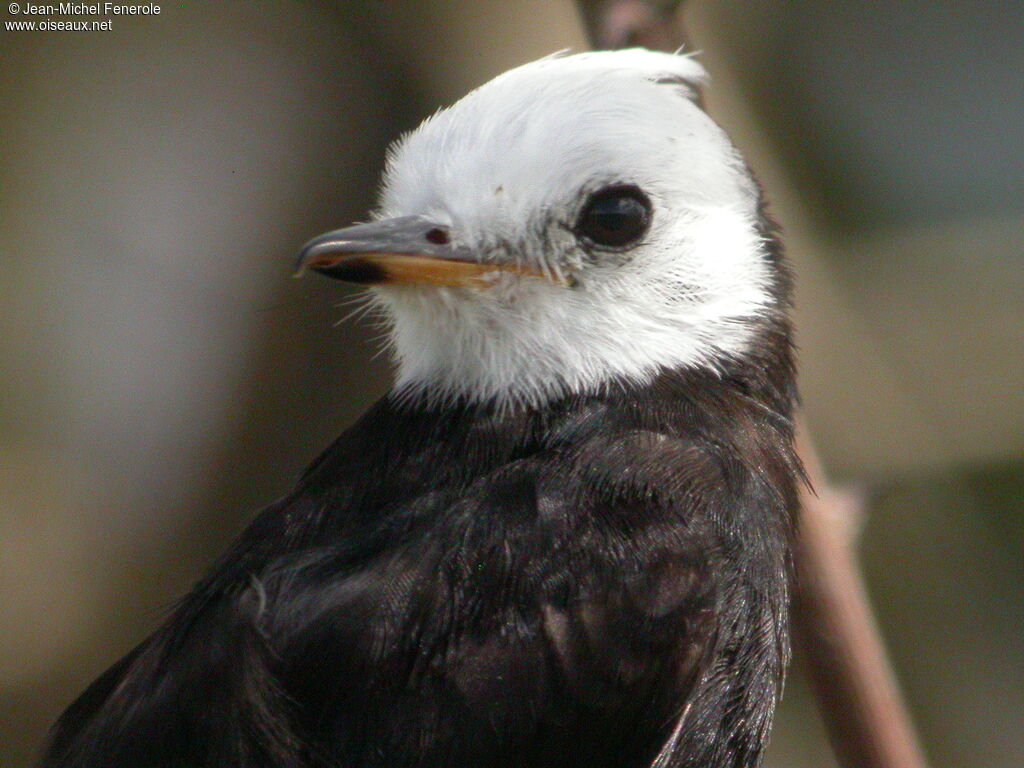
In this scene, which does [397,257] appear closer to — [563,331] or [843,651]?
[563,331]

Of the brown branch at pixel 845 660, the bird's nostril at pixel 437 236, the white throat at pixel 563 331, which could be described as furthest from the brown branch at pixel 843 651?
the bird's nostril at pixel 437 236

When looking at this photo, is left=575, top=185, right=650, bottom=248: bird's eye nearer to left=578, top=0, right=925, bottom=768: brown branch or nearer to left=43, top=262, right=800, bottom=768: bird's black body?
left=43, top=262, right=800, bottom=768: bird's black body

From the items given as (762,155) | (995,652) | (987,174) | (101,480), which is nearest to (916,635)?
(995,652)

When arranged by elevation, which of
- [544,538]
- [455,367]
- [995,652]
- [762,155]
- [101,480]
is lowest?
[995,652]

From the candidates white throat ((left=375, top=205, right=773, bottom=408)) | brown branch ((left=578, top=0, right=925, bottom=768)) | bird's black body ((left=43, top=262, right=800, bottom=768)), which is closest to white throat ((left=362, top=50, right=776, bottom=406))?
white throat ((left=375, top=205, right=773, bottom=408))

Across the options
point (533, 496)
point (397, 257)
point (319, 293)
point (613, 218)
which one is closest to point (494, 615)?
point (533, 496)

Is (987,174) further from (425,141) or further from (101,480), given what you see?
(101,480)
